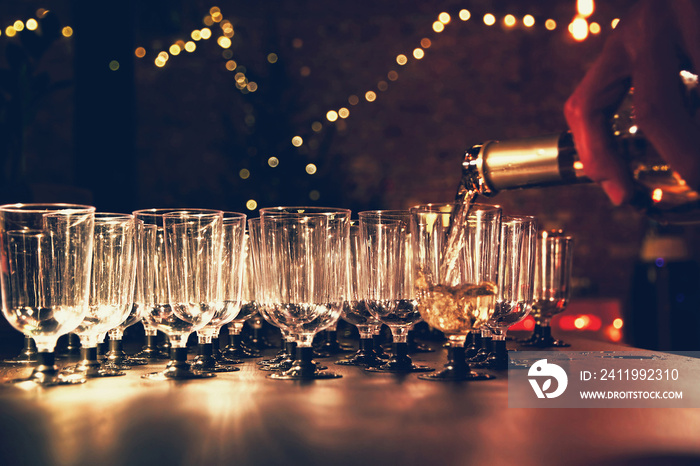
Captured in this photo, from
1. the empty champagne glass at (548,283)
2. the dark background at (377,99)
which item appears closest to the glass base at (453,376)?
the empty champagne glass at (548,283)

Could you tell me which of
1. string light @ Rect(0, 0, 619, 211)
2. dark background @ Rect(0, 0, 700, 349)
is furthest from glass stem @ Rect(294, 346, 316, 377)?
string light @ Rect(0, 0, 619, 211)

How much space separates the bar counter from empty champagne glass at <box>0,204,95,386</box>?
0.27ft

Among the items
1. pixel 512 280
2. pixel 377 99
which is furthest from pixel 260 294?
pixel 377 99

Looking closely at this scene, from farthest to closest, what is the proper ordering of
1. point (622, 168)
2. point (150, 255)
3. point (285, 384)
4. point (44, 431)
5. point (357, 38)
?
point (357, 38)
point (150, 255)
point (285, 384)
point (622, 168)
point (44, 431)

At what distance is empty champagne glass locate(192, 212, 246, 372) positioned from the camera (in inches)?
43.1

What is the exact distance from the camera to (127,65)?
3047 millimetres

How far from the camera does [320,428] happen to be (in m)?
0.65

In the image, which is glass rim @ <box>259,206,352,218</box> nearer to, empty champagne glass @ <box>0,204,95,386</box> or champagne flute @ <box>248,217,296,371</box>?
champagne flute @ <box>248,217,296,371</box>

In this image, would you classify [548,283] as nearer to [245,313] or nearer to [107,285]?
[245,313]

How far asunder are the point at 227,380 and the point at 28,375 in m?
0.29

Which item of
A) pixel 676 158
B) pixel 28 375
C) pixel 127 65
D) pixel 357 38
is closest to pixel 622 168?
pixel 676 158

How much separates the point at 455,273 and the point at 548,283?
2.08ft

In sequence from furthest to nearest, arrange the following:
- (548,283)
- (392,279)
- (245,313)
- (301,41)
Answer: (301,41)
(548,283)
(245,313)
(392,279)

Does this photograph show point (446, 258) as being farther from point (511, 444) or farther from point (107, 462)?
point (107, 462)
